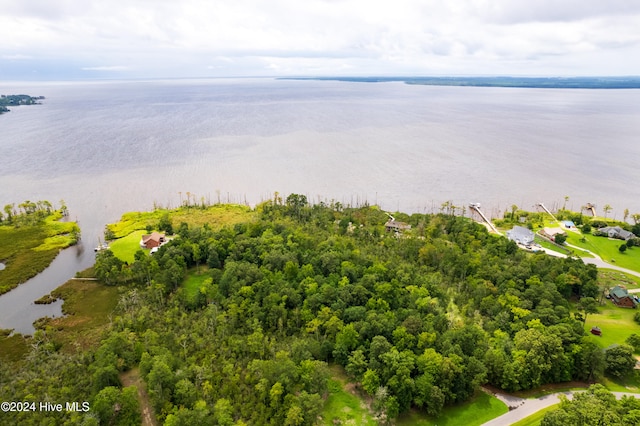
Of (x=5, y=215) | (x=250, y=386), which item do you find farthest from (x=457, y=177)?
(x=5, y=215)

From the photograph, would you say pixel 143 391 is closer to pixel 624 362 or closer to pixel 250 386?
pixel 250 386

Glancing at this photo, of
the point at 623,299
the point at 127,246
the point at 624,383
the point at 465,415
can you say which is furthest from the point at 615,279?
the point at 127,246

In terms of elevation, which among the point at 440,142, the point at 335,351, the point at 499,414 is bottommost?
the point at 499,414

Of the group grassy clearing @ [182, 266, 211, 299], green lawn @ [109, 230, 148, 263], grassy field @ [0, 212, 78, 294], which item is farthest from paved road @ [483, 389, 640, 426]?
grassy field @ [0, 212, 78, 294]

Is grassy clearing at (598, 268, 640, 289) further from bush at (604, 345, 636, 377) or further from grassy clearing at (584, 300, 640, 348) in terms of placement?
bush at (604, 345, 636, 377)

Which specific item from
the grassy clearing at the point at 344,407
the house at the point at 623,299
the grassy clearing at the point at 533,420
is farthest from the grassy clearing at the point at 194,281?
the house at the point at 623,299

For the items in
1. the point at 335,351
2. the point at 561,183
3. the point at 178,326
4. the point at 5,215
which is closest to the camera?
the point at 335,351

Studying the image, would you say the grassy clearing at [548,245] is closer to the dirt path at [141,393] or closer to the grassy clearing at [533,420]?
the grassy clearing at [533,420]
